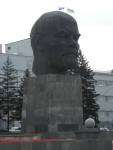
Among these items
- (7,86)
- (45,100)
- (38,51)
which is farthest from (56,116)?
(7,86)

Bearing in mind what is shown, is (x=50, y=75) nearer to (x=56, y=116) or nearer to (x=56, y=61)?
(x=56, y=61)

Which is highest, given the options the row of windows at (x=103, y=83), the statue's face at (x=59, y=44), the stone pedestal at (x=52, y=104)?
the row of windows at (x=103, y=83)

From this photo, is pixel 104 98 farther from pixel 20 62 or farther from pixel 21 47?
pixel 21 47

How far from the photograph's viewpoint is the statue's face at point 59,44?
15773 mm

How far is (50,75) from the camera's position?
51.9ft

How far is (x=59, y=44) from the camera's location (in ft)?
51.7

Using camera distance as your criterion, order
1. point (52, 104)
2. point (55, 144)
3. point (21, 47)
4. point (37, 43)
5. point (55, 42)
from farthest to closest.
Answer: point (21, 47) < point (37, 43) < point (55, 42) < point (52, 104) < point (55, 144)

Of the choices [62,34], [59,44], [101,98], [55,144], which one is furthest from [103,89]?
[55,144]

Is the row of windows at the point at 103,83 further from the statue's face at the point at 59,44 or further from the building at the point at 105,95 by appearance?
the statue's face at the point at 59,44

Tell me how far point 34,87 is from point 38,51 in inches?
59.1

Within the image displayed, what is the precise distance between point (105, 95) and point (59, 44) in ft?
136

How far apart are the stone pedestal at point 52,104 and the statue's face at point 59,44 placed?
1.94 feet

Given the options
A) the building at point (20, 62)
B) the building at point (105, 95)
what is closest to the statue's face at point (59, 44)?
the building at point (20, 62)

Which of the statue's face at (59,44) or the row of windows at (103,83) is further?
the row of windows at (103,83)
